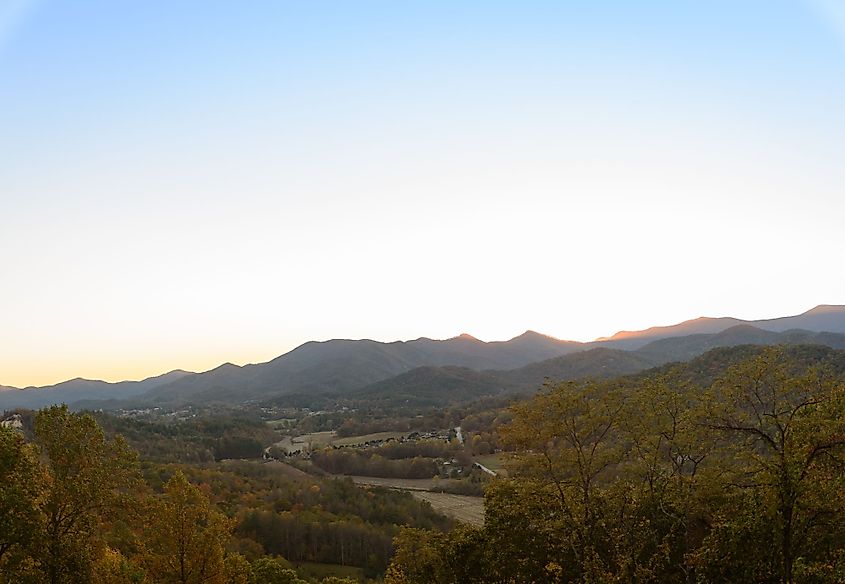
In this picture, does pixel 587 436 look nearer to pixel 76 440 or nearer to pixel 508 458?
pixel 508 458

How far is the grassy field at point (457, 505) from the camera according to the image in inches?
3246

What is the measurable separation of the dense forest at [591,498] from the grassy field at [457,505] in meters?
52.6

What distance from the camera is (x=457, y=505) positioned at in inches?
3578

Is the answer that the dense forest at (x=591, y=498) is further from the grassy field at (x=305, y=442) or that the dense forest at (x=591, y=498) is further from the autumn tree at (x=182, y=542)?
the grassy field at (x=305, y=442)

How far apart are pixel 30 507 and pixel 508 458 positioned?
1779 centimetres

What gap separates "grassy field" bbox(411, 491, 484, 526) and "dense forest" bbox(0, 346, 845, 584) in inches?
2072

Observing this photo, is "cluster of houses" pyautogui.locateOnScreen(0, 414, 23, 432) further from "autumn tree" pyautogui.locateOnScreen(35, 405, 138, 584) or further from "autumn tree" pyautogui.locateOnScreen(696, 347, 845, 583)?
"autumn tree" pyautogui.locateOnScreen(696, 347, 845, 583)

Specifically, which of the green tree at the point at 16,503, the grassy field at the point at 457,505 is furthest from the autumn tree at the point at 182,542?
the grassy field at the point at 457,505

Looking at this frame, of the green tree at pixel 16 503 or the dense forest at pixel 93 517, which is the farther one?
the dense forest at pixel 93 517

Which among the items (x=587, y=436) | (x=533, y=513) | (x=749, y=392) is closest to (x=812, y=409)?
(x=749, y=392)

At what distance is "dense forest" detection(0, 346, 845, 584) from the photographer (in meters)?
17.1

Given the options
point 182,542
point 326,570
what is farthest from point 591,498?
point 326,570

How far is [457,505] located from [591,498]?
69957 millimetres

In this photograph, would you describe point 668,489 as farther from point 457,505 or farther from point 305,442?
point 305,442
